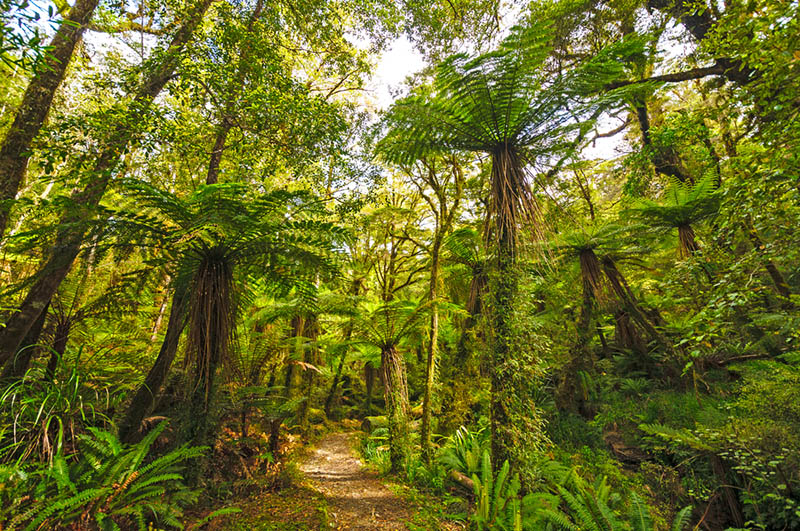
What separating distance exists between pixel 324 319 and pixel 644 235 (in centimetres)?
729

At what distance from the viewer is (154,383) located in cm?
354

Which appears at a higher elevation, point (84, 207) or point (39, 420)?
point (84, 207)

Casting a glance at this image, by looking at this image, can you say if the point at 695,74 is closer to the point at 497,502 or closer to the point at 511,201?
the point at 511,201

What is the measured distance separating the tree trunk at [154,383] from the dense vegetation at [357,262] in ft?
0.09

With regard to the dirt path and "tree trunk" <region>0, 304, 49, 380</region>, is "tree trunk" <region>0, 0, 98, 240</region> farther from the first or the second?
the dirt path

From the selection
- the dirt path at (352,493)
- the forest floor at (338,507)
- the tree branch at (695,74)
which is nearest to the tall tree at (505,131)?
the forest floor at (338,507)

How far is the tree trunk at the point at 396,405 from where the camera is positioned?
16.4ft

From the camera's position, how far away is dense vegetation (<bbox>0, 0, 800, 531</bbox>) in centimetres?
219

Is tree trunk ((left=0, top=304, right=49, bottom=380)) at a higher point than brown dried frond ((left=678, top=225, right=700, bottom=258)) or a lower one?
lower

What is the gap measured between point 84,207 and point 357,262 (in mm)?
2715

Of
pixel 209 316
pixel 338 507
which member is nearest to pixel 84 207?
pixel 209 316

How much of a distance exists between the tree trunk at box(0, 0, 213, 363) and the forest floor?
2754 millimetres

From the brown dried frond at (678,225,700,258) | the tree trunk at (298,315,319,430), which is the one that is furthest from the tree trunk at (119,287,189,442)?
the brown dried frond at (678,225,700,258)

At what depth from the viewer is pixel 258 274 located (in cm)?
331
